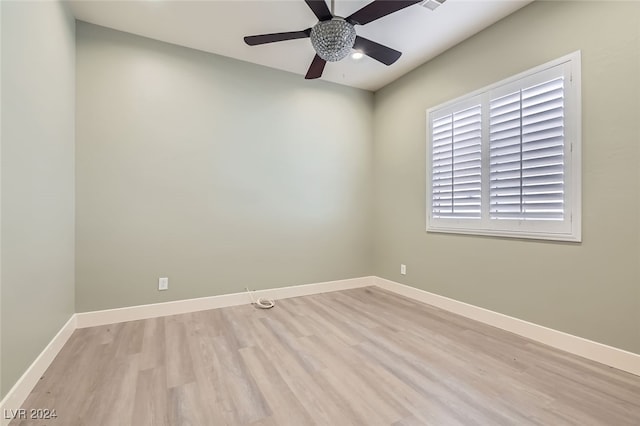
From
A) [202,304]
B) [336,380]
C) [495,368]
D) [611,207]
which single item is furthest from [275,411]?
[611,207]

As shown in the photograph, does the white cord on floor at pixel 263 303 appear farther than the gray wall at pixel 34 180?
Yes

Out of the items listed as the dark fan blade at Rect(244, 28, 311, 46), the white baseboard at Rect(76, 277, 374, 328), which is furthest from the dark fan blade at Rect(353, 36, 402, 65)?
the white baseboard at Rect(76, 277, 374, 328)

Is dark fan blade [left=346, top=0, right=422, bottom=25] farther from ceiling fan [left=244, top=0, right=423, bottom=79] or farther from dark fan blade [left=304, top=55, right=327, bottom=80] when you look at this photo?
dark fan blade [left=304, top=55, right=327, bottom=80]

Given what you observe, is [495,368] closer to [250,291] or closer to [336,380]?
[336,380]

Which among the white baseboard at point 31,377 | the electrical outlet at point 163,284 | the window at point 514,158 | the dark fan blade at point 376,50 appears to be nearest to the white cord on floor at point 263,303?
the electrical outlet at point 163,284

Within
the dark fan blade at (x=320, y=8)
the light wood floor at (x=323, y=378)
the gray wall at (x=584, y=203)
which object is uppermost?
the dark fan blade at (x=320, y=8)

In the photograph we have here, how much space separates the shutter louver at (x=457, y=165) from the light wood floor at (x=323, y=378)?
1162 millimetres

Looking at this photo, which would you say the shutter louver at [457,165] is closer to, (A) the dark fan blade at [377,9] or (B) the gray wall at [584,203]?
(B) the gray wall at [584,203]

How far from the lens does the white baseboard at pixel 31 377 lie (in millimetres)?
1303

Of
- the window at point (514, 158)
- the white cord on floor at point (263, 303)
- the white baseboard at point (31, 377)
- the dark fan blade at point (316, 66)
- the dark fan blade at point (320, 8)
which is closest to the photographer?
the white baseboard at point (31, 377)

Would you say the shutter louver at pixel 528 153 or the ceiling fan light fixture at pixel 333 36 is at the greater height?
the ceiling fan light fixture at pixel 333 36

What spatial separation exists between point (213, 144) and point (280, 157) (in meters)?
0.77

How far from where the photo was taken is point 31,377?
156 cm

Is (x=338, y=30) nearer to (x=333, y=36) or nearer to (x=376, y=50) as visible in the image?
(x=333, y=36)
